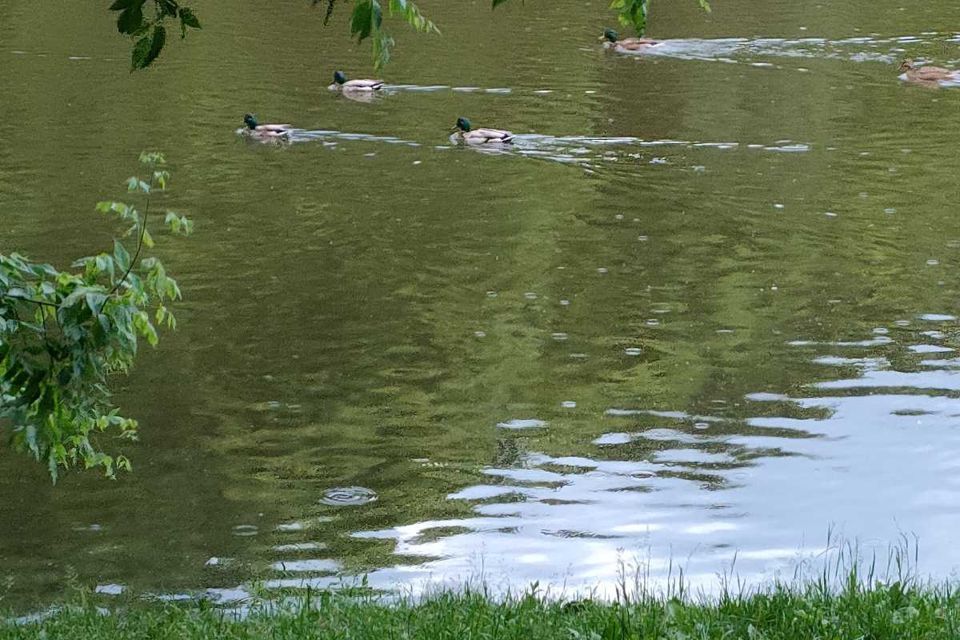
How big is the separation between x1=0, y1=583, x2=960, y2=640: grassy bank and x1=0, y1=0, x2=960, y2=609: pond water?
199 centimetres

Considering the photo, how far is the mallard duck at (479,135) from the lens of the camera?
2192 centimetres

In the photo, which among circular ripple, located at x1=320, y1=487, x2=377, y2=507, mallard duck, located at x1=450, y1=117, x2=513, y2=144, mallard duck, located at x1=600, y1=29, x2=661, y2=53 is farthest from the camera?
mallard duck, located at x1=600, y1=29, x2=661, y2=53

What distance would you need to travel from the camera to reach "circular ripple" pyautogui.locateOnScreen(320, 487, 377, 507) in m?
10.1

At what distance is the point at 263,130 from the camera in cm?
2230

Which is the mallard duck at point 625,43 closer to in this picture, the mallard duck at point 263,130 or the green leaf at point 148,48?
the mallard duck at point 263,130

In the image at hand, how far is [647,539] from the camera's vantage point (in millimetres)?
9422

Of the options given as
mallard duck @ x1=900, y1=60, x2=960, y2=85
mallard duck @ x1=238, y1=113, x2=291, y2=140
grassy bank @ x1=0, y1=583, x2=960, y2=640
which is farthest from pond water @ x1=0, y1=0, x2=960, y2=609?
grassy bank @ x1=0, y1=583, x2=960, y2=640

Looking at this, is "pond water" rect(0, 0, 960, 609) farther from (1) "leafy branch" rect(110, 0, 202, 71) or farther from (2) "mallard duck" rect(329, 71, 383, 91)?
(1) "leafy branch" rect(110, 0, 202, 71)

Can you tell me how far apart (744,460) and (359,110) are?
15673 millimetres

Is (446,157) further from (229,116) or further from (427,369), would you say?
(427,369)

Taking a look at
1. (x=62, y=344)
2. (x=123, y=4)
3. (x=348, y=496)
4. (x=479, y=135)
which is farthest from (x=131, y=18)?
(x=479, y=135)

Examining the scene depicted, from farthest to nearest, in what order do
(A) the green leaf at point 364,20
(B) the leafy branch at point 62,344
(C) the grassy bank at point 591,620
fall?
(B) the leafy branch at point 62,344
(C) the grassy bank at point 591,620
(A) the green leaf at point 364,20

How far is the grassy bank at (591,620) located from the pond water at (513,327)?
1987 mm

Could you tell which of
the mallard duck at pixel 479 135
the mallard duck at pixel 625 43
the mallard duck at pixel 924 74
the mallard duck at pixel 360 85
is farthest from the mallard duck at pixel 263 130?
the mallard duck at pixel 924 74
